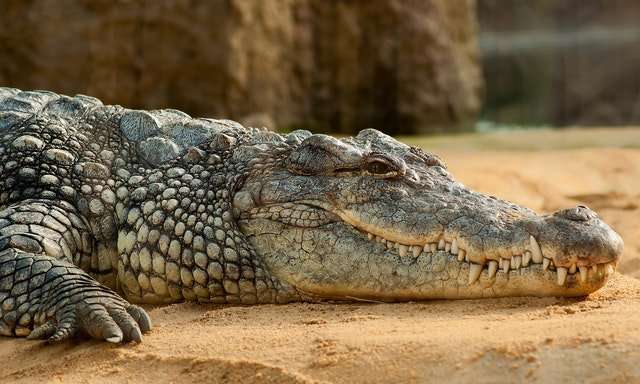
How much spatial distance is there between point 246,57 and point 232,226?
272 inches

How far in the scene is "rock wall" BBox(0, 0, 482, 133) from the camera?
409 inches

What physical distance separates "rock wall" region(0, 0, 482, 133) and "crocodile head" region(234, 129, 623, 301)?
653 centimetres

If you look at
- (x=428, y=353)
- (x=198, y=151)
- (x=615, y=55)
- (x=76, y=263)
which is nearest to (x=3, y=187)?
(x=76, y=263)

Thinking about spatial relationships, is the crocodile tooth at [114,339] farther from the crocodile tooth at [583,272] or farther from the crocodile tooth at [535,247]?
the crocodile tooth at [583,272]

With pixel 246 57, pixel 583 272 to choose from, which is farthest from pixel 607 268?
pixel 246 57

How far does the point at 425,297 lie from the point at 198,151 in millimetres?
1247

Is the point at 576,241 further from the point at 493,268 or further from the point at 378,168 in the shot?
the point at 378,168

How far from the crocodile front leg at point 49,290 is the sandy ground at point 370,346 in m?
0.07

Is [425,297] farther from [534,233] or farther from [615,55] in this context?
[615,55]

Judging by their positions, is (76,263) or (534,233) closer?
(534,233)

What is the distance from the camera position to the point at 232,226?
159 inches

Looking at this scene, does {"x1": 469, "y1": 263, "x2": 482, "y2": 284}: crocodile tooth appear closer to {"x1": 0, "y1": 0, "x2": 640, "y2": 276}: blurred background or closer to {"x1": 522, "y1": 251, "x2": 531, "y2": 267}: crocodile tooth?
{"x1": 522, "y1": 251, "x2": 531, "y2": 267}: crocodile tooth

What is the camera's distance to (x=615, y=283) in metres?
3.99

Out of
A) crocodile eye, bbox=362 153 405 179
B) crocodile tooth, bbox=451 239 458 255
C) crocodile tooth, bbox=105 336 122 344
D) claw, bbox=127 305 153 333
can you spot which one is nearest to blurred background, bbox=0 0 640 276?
crocodile eye, bbox=362 153 405 179
